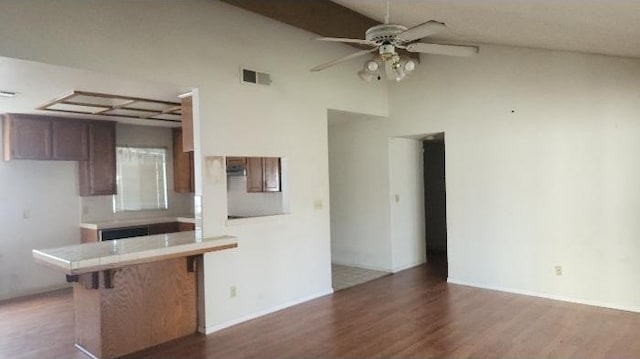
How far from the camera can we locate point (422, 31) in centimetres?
259

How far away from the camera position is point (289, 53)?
4629 mm

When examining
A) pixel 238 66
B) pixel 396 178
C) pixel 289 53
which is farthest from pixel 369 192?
pixel 238 66

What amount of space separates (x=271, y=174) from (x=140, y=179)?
8.16 ft

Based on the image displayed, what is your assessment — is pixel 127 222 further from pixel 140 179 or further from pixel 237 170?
pixel 237 170

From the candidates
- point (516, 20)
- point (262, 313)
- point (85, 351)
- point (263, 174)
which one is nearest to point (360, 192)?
point (263, 174)

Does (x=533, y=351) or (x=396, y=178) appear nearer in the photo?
(x=533, y=351)

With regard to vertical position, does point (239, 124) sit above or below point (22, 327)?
above

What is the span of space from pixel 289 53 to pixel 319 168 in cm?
135

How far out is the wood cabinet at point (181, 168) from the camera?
656 centimetres

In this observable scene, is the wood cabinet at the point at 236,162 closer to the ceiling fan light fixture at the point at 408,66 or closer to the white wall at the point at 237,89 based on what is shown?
the white wall at the point at 237,89

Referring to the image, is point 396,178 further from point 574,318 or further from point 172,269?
point 172,269

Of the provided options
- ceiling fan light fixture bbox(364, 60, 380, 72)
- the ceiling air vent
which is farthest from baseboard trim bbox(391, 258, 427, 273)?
ceiling fan light fixture bbox(364, 60, 380, 72)

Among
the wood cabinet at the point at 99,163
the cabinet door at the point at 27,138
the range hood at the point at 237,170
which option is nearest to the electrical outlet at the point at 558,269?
the range hood at the point at 237,170

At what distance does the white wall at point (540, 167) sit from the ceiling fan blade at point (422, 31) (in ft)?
8.72
